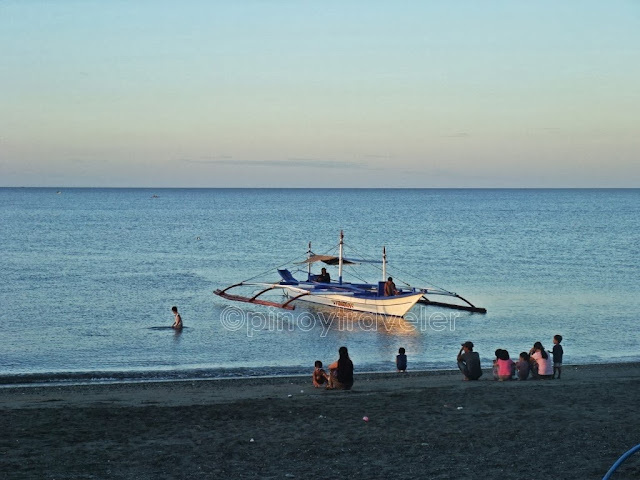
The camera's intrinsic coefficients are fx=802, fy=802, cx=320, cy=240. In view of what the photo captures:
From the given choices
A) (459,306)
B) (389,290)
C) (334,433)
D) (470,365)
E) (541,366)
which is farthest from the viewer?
(459,306)

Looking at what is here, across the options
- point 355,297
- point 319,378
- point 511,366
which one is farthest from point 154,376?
point 355,297

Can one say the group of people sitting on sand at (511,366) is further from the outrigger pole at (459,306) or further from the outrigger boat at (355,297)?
the outrigger pole at (459,306)

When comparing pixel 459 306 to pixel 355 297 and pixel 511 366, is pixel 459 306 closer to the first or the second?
pixel 355 297

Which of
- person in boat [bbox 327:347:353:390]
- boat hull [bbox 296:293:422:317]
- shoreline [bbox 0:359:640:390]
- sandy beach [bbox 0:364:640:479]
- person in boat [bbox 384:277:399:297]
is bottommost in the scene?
shoreline [bbox 0:359:640:390]

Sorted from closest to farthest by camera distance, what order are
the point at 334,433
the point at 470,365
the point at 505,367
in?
1. the point at 334,433
2. the point at 505,367
3. the point at 470,365

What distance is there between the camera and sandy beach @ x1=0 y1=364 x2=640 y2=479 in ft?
35.1

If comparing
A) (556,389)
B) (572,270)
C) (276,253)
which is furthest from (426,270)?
(556,389)

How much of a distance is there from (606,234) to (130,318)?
2822 inches

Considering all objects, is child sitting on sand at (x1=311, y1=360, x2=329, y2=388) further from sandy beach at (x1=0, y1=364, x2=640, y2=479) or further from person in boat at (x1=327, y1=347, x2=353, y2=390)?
person in boat at (x1=327, y1=347, x2=353, y2=390)

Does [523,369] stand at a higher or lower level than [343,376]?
higher

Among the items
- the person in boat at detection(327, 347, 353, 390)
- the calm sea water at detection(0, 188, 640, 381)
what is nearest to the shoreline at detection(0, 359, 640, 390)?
the calm sea water at detection(0, 188, 640, 381)

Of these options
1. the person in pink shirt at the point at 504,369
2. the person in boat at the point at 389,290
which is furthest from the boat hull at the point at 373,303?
the person in pink shirt at the point at 504,369

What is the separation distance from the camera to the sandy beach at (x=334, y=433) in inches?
421

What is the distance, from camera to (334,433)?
12.6 metres
